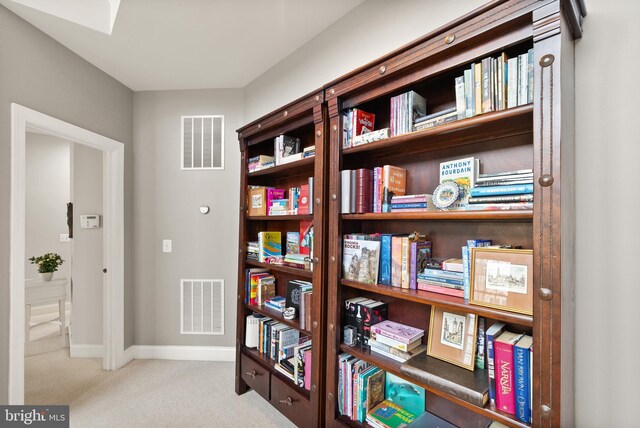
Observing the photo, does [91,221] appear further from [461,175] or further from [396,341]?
[461,175]

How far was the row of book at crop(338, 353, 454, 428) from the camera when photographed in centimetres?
148

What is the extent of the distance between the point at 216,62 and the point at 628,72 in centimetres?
255

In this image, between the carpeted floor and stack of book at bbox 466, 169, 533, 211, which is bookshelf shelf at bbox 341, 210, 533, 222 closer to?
stack of book at bbox 466, 169, 533, 211

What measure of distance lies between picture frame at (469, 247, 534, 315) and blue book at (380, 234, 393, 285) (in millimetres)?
399

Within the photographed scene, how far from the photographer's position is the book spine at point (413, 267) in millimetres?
1371

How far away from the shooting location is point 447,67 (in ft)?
4.03

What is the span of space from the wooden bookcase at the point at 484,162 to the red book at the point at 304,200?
0.99ft

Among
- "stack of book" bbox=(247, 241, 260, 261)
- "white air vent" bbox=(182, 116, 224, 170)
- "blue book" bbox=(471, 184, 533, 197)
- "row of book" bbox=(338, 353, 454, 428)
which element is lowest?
"row of book" bbox=(338, 353, 454, 428)

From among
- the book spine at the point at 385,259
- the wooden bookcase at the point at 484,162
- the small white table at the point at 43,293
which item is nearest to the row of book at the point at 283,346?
the wooden bookcase at the point at 484,162

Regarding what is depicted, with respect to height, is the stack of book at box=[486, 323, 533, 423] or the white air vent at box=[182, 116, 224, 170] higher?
the white air vent at box=[182, 116, 224, 170]

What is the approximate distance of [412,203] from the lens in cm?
139

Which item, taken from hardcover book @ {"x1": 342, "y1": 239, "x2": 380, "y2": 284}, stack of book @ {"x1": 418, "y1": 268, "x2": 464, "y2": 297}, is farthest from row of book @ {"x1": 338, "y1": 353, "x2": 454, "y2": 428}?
stack of book @ {"x1": 418, "y1": 268, "x2": 464, "y2": 297}

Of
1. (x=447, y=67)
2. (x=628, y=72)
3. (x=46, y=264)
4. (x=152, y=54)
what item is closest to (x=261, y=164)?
(x=152, y=54)

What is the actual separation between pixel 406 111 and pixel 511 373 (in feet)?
3.69
